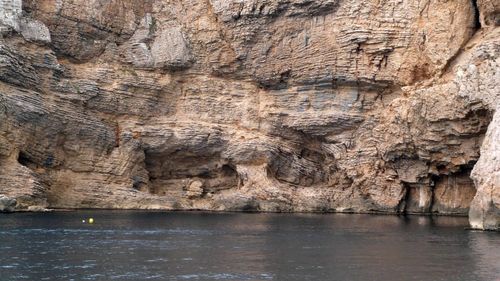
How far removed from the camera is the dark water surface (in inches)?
1240

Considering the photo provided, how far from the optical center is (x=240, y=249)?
39219mm

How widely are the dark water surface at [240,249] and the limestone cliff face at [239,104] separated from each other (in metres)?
8.85

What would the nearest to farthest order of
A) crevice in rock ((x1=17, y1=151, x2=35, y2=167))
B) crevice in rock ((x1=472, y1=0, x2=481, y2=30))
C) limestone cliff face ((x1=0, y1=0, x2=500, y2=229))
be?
crevice in rock ((x1=472, y1=0, x2=481, y2=30)) < limestone cliff face ((x1=0, y1=0, x2=500, y2=229)) < crevice in rock ((x1=17, y1=151, x2=35, y2=167))

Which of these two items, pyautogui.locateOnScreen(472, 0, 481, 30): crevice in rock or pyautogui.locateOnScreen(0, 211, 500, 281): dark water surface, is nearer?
pyautogui.locateOnScreen(0, 211, 500, 281): dark water surface

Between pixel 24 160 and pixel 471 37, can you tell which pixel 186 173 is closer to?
pixel 24 160

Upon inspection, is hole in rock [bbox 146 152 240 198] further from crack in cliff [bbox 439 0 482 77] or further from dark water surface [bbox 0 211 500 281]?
crack in cliff [bbox 439 0 482 77]

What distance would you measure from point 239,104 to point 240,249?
35105 millimetres

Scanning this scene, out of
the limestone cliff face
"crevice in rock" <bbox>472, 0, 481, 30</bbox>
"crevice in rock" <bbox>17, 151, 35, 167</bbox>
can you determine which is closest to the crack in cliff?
"crevice in rock" <bbox>472, 0, 481, 30</bbox>

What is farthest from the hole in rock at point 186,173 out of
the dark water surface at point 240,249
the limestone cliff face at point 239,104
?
the dark water surface at point 240,249

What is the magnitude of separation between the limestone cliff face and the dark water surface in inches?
348

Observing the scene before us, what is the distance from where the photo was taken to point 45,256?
117 ft

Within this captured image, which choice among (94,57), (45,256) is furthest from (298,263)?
(94,57)

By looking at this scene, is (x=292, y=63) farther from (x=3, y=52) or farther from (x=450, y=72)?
(x=3, y=52)

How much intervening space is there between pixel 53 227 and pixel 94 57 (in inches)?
1050
